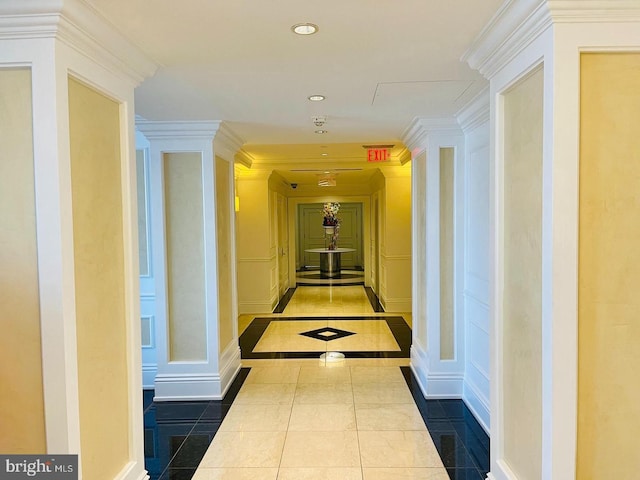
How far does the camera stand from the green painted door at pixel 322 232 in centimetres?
1572

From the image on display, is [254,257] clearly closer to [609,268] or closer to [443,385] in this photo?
[443,385]

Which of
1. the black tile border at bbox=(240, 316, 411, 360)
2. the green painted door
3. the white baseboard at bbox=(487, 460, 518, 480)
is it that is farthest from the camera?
the green painted door

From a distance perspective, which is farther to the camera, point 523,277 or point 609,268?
point 523,277

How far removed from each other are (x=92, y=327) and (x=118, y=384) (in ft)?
1.39

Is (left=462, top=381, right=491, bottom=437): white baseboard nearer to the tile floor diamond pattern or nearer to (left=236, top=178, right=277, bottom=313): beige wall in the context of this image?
the tile floor diamond pattern

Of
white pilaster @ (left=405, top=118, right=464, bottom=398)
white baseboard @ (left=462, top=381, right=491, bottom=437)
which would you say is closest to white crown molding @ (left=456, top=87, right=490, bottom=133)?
white pilaster @ (left=405, top=118, right=464, bottom=398)

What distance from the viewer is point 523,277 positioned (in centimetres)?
198

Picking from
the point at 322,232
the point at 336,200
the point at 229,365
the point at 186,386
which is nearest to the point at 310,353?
the point at 229,365

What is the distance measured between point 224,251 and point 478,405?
9.33 feet

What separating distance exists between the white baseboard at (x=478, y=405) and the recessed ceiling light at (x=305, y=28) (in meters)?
3.05

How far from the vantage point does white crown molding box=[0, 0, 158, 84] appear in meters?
1.66

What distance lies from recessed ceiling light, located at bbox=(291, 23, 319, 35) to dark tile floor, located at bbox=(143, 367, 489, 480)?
278 cm

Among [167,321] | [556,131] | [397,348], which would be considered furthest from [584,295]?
[397,348]

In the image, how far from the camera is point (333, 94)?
3184mm
